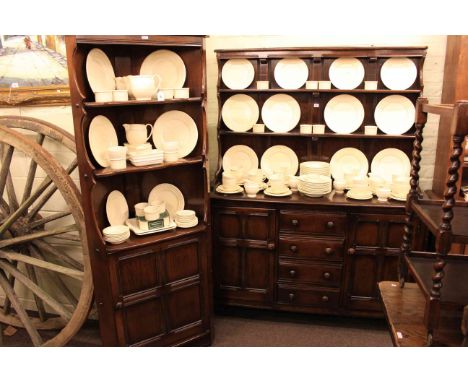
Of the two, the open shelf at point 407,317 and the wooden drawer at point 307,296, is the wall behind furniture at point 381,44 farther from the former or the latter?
the open shelf at point 407,317

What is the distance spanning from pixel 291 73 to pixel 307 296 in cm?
171

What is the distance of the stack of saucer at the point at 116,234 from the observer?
2.24 meters

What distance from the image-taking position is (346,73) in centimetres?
294

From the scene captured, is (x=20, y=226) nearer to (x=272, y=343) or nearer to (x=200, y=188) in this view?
(x=200, y=188)

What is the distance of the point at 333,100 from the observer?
3029 millimetres

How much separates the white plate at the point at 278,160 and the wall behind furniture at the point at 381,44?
0.51 meters

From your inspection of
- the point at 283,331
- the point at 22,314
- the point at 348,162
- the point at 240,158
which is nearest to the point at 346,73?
the point at 348,162

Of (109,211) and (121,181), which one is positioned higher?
(121,181)

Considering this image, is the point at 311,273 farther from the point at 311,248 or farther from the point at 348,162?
the point at 348,162

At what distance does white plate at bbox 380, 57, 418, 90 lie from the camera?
2852mm

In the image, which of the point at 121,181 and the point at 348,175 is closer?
the point at 121,181

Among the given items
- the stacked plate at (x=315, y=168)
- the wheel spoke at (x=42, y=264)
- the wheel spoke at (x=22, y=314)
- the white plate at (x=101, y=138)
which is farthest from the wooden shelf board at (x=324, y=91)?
the wheel spoke at (x=22, y=314)

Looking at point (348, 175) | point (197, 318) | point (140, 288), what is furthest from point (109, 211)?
point (348, 175)
